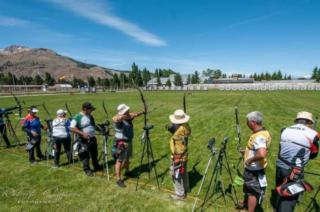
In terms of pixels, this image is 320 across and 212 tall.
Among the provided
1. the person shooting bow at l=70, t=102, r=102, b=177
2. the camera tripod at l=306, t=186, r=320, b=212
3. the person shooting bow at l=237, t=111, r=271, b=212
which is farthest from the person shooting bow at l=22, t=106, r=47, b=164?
the camera tripod at l=306, t=186, r=320, b=212

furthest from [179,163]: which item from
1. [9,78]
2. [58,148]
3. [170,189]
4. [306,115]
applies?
[9,78]

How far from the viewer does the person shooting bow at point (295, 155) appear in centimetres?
368

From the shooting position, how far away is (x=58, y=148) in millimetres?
7039

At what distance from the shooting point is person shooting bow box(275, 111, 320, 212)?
3.68 meters

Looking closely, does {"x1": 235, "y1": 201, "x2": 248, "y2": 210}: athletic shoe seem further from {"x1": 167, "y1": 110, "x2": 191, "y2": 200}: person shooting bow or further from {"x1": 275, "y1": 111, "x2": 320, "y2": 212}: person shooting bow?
{"x1": 167, "y1": 110, "x2": 191, "y2": 200}: person shooting bow

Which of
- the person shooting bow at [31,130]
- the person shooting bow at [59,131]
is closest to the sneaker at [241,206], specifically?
the person shooting bow at [59,131]

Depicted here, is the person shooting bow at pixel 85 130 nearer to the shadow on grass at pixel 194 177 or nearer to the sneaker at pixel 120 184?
the sneaker at pixel 120 184

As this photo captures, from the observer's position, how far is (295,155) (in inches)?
149

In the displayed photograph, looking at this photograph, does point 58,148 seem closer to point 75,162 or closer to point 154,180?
point 75,162

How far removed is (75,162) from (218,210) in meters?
4.97

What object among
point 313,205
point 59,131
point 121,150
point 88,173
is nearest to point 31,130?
point 59,131

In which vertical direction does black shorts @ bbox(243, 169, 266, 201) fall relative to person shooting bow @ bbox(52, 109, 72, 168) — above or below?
below

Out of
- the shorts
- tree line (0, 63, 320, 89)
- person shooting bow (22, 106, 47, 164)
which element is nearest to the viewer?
the shorts

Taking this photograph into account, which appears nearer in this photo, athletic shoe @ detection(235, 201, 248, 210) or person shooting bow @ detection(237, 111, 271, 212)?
person shooting bow @ detection(237, 111, 271, 212)
